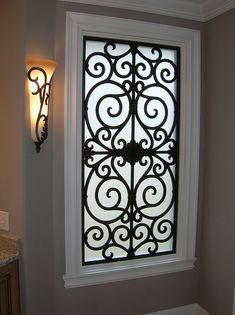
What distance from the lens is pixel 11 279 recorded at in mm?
1751

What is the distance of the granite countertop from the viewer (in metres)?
1.70

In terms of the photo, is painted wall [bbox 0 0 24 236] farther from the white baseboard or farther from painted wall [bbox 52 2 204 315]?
the white baseboard

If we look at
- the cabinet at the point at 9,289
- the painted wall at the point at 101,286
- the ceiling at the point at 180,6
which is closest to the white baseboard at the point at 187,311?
the painted wall at the point at 101,286

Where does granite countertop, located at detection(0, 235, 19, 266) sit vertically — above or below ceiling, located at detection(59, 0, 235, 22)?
below

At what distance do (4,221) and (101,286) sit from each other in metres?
0.89

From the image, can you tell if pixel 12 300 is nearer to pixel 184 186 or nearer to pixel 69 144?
pixel 69 144

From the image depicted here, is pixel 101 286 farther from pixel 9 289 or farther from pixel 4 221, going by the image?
pixel 4 221

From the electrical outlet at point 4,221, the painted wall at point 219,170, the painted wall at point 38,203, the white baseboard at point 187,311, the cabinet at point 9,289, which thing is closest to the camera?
the cabinet at point 9,289

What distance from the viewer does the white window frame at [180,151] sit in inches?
76.8

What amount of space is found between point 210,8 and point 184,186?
4.57 ft

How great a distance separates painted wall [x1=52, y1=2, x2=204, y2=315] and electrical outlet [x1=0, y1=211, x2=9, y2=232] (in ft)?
1.06

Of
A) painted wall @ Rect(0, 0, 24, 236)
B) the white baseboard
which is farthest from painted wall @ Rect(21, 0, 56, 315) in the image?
the white baseboard

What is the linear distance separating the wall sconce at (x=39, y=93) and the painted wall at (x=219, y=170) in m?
1.23

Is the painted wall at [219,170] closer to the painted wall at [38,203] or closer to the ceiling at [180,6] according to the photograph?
the ceiling at [180,6]
